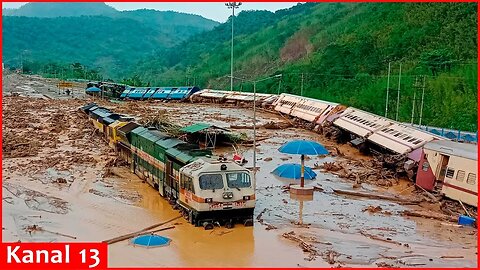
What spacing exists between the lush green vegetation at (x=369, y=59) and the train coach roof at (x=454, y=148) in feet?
45.3

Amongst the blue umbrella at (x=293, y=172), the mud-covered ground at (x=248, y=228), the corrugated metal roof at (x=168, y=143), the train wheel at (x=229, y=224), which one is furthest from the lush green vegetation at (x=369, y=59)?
the train wheel at (x=229, y=224)

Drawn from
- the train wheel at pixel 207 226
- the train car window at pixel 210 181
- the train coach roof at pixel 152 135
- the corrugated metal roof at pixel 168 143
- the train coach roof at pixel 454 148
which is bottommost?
the train wheel at pixel 207 226

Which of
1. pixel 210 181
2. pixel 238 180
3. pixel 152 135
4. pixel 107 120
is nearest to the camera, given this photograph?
pixel 210 181

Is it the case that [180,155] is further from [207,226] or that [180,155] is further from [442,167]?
[442,167]

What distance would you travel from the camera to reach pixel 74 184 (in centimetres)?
2434

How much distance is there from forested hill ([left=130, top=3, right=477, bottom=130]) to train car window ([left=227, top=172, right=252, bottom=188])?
74.3ft

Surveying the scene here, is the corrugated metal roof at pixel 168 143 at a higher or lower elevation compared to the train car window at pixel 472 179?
higher

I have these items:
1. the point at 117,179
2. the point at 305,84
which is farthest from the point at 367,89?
the point at 117,179

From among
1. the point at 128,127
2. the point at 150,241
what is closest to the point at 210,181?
the point at 150,241

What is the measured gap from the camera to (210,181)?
1719cm

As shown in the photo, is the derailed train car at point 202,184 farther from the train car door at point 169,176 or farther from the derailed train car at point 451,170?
the derailed train car at point 451,170

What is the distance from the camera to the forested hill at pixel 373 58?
133 ft

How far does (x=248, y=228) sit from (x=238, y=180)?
1.62 metres

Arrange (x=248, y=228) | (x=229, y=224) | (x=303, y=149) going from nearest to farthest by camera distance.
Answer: (x=229, y=224) → (x=248, y=228) → (x=303, y=149)
